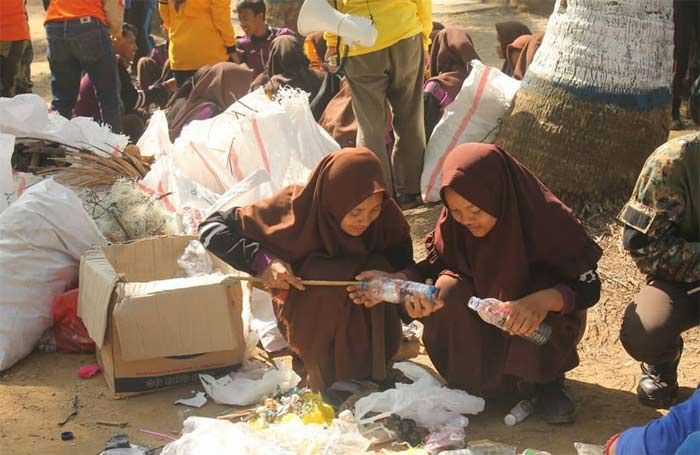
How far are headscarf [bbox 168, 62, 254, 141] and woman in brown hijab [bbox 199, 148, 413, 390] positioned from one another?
3.13 meters

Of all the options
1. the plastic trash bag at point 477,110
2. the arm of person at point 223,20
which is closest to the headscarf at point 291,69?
the arm of person at point 223,20

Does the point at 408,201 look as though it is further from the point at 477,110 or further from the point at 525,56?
the point at 525,56

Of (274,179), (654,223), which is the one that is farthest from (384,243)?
(274,179)

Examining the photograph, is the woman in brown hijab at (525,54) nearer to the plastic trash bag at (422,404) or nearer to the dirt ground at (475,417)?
the dirt ground at (475,417)

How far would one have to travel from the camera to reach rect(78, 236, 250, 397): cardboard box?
12.2 feet

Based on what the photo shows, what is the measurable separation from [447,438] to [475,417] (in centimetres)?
32

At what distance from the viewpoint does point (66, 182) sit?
16.5ft

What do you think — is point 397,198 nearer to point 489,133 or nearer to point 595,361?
point 489,133

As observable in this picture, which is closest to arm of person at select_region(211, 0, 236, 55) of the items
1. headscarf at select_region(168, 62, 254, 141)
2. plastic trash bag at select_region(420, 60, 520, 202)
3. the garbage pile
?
headscarf at select_region(168, 62, 254, 141)

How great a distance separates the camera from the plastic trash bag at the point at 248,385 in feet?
12.1

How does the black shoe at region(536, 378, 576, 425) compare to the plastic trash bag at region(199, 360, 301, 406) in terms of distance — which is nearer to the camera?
the black shoe at region(536, 378, 576, 425)

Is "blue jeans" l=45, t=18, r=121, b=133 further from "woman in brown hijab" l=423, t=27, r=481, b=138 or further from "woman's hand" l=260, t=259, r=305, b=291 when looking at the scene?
"woman's hand" l=260, t=259, r=305, b=291

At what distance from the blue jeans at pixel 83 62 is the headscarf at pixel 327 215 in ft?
11.1

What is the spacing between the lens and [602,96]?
191 inches
